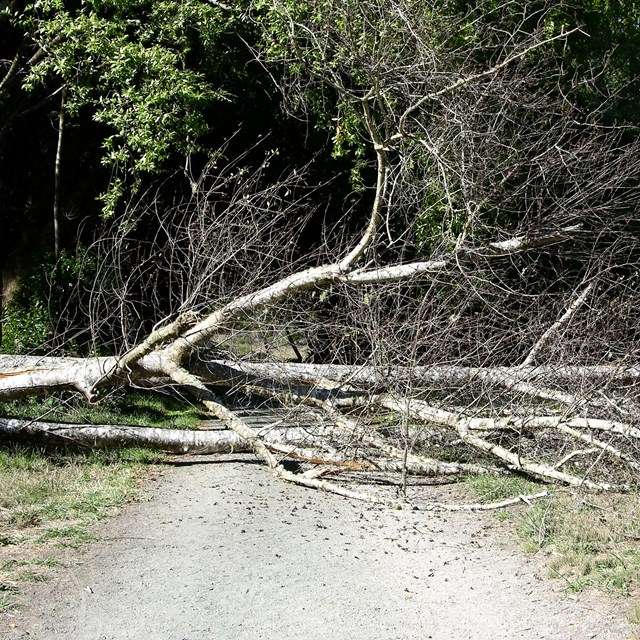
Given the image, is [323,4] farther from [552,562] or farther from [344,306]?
[552,562]

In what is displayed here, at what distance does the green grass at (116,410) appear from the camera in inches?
372

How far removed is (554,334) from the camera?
8.49 metres

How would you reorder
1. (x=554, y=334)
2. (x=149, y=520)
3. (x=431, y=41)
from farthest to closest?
1. (x=554, y=334)
2. (x=431, y=41)
3. (x=149, y=520)

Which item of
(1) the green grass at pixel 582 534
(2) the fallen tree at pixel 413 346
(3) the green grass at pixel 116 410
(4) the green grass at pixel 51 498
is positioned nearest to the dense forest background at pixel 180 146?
(2) the fallen tree at pixel 413 346

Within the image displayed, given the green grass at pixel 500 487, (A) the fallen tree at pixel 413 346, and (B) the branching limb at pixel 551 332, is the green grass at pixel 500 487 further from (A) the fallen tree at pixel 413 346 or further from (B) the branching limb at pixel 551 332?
(B) the branching limb at pixel 551 332

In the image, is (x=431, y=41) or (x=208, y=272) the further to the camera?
(x=208, y=272)

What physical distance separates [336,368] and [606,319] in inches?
113

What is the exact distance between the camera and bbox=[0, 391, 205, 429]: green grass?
944cm

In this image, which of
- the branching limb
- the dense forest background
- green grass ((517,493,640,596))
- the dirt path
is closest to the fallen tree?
the branching limb

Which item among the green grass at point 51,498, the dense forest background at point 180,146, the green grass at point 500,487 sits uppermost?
the dense forest background at point 180,146

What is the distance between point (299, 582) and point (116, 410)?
18.9 ft

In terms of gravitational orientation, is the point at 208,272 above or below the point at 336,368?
above

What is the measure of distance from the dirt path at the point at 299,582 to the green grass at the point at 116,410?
9.42 feet

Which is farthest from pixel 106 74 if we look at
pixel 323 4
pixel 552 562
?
pixel 552 562
